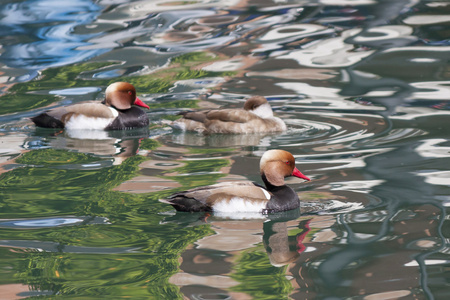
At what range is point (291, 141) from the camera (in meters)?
11.2

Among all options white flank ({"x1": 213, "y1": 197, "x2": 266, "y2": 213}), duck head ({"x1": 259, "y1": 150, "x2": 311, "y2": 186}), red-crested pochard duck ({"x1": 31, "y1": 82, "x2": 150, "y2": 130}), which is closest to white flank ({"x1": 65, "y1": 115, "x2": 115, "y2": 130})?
red-crested pochard duck ({"x1": 31, "y1": 82, "x2": 150, "y2": 130})

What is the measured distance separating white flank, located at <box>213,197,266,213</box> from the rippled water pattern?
78 millimetres

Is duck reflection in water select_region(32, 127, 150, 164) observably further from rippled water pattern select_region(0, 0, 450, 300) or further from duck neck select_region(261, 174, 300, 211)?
duck neck select_region(261, 174, 300, 211)

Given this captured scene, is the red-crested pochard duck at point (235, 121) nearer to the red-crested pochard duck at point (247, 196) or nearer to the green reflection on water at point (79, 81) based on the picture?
the green reflection on water at point (79, 81)

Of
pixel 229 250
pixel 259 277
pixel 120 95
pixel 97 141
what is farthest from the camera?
pixel 120 95

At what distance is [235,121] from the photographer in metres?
11.8

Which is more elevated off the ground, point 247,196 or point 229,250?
point 247,196

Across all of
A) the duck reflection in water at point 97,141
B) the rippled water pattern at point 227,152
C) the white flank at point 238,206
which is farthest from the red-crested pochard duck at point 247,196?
the duck reflection in water at point 97,141

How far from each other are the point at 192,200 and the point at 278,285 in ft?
5.71

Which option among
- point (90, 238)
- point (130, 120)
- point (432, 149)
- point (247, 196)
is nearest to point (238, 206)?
point (247, 196)

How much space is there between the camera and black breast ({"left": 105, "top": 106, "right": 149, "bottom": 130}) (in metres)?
12.5

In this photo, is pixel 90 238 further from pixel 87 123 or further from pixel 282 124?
pixel 87 123

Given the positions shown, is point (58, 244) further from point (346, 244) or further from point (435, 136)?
point (435, 136)

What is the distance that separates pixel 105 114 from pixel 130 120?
14.5 inches
